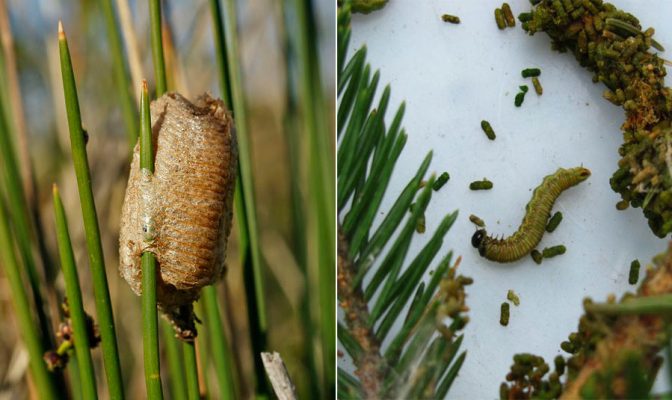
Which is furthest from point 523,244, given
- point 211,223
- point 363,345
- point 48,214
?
point 48,214

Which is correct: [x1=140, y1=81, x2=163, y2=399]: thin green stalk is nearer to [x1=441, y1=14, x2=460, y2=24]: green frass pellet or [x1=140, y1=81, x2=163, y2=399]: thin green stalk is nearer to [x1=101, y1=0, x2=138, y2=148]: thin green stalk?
[x1=101, y1=0, x2=138, y2=148]: thin green stalk

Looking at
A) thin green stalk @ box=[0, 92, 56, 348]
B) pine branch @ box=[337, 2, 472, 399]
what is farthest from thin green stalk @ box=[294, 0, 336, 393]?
thin green stalk @ box=[0, 92, 56, 348]

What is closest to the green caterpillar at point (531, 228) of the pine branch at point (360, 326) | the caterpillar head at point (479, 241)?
the caterpillar head at point (479, 241)

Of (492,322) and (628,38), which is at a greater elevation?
(628,38)

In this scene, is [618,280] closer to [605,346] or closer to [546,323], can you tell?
[546,323]

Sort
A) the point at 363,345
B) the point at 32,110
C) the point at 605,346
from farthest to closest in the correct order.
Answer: the point at 32,110 < the point at 363,345 < the point at 605,346

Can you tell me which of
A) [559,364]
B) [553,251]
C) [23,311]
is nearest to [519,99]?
[553,251]

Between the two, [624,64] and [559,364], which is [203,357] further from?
[624,64]
